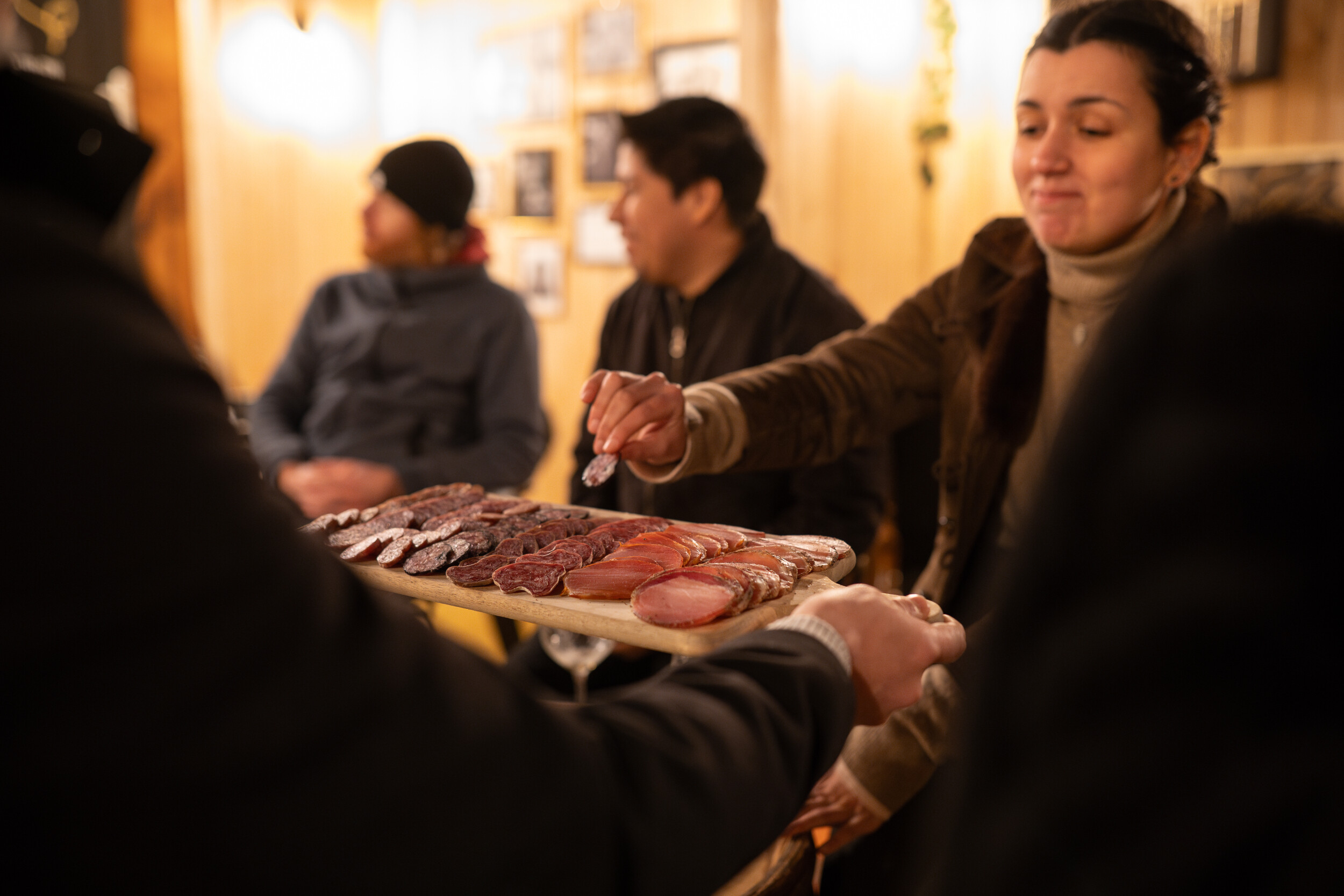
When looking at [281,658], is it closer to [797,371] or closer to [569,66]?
[797,371]

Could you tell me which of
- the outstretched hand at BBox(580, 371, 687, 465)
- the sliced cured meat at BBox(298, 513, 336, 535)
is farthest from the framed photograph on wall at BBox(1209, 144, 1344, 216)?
the sliced cured meat at BBox(298, 513, 336, 535)

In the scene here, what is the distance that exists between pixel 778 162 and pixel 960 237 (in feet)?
2.65

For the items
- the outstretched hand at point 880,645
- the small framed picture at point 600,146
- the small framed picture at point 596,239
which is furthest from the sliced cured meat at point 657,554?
the small framed picture at point 600,146

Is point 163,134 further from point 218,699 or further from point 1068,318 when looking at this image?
point 218,699

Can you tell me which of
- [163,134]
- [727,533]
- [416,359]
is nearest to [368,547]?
[727,533]

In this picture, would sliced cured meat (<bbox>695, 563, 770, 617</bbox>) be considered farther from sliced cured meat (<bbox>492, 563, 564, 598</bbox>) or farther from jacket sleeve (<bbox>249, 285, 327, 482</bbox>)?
jacket sleeve (<bbox>249, 285, 327, 482</bbox>)

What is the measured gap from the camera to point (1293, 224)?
405 mm

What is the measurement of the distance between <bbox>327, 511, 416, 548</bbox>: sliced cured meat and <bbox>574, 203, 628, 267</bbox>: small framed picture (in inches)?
146

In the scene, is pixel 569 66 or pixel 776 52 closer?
pixel 776 52

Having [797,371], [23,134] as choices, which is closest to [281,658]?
[23,134]

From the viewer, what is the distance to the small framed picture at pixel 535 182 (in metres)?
5.54

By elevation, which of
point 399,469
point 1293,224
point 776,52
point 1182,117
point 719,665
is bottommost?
point 399,469

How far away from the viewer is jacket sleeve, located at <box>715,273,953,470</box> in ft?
6.29

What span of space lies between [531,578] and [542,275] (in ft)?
14.9
